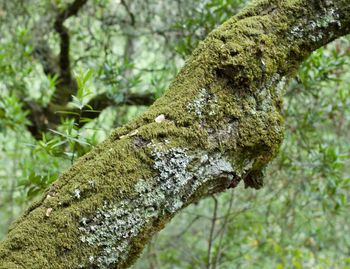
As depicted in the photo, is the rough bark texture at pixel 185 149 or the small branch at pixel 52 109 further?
the small branch at pixel 52 109

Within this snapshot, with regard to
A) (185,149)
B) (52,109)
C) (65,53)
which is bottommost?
(52,109)

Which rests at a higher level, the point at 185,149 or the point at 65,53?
the point at 185,149

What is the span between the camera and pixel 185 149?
50.8 inches

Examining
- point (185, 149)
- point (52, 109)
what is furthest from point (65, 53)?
point (185, 149)

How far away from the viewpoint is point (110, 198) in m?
1.19

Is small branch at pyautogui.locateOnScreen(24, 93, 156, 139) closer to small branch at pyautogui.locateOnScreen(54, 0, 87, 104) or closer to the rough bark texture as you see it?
small branch at pyautogui.locateOnScreen(54, 0, 87, 104)

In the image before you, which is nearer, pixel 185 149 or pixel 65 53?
pixel 185 149

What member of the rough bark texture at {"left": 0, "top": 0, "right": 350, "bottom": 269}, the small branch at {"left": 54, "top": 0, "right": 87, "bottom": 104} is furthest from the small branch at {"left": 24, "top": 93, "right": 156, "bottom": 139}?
the rough bark texture at {"left": 0, "top": 0, "right": 350, "bottom": 269}

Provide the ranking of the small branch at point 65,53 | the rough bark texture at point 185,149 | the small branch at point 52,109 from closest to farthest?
the rough bark texture at point 185,149
the small branch at point 52,109
the small branch at point 65,53

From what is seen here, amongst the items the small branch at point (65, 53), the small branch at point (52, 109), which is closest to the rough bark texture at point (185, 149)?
the small branch at point (52, 109)

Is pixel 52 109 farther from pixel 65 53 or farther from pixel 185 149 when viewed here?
pixel 185 149

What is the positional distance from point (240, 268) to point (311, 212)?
123cm

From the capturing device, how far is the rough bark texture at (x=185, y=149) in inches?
46.1

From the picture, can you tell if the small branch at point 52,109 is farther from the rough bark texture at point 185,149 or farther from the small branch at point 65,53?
the rough bark texture at point 185,149
